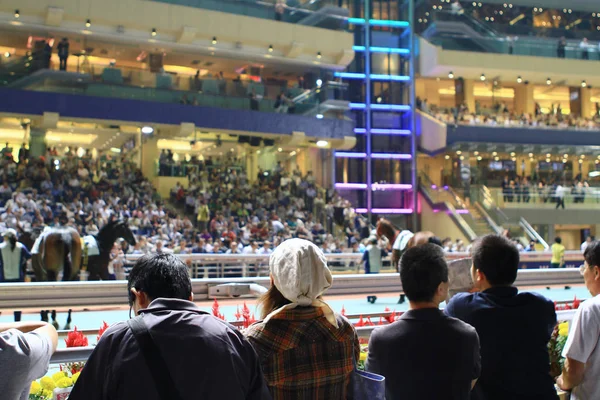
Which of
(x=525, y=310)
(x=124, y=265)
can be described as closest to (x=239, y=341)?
(x=525, y=310)

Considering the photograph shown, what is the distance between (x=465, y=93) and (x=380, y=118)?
20.8 ft

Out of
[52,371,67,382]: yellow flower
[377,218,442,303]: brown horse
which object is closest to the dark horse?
[377,218,442,303]: brown horse

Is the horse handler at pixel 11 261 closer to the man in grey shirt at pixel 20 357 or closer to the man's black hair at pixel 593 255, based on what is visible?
the man in grey shirt at pixel 20 357

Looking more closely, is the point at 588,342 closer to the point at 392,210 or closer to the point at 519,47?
the point at 392,210

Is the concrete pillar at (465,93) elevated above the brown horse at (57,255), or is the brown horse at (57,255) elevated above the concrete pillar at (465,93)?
the concrete pillar at (465,93)

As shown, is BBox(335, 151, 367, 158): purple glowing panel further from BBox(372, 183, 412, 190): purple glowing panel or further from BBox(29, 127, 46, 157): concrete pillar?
BBox(29, 127, 46, 157): concrete pillar

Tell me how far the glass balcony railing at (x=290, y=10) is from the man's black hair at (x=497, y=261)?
26.5 m

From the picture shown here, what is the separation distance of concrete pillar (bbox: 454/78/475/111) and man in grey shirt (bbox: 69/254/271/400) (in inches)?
1530

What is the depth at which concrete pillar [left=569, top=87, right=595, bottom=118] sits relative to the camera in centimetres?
4125

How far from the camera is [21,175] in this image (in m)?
21.5

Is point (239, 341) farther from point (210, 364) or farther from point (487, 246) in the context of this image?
point (487, 246)

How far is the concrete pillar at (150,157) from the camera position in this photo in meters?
26.3

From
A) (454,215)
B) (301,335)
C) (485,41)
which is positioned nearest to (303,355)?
(301,335)

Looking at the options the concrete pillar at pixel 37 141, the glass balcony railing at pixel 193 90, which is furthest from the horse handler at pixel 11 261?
the glass balcony railing at pixel 193 90
